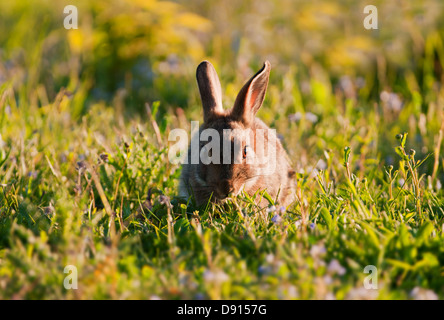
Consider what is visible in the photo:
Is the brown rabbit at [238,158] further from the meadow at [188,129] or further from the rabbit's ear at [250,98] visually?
the meadow at [188,129]

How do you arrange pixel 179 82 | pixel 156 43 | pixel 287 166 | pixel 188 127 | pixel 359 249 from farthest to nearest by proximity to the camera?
1. pixel 156 43
2. pixel 179 82
3. pixel 188 127
4. pixel 287 166
5. pixel 359 249

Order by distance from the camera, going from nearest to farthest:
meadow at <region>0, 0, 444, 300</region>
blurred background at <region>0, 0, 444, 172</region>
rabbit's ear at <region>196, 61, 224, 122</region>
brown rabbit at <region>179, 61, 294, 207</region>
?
meadow at <region>0, 0, 444, 300</region> → brown rabbit at <region>179, 61, 294, 207</region> → rabbit's ear at <region>196, 61, 224, 122</region> → blurred background at <region>0, 0, 444, 172</region>

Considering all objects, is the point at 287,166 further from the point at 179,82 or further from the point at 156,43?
the point at 156,43

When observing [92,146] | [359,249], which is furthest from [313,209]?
[92,146]

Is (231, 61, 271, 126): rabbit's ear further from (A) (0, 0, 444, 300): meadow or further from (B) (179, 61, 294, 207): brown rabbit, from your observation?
(A) (0, 0, 444, 300): meadow

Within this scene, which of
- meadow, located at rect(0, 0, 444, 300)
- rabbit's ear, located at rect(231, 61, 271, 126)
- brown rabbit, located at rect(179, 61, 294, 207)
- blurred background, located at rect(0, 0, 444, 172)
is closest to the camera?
meadow, located at rect(0, 0, 444, 300)

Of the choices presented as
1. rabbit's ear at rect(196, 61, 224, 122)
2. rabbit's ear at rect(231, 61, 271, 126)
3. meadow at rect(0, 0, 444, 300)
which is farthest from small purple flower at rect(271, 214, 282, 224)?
rabbit's ear at rect(196, 61, 224, 122)
